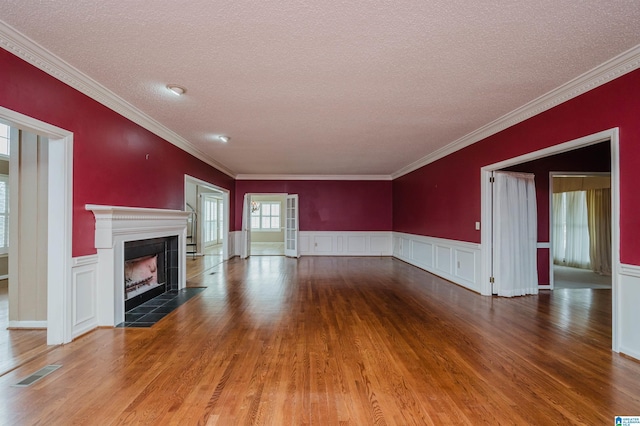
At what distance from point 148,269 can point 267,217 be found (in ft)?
35.3

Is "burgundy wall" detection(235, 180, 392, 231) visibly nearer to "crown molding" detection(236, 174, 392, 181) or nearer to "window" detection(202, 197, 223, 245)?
"crown molding" detection(236, 174, 392, 181)

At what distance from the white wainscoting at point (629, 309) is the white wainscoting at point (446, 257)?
7.38 ft

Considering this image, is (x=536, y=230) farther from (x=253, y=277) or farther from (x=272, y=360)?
(x=253, y=277)

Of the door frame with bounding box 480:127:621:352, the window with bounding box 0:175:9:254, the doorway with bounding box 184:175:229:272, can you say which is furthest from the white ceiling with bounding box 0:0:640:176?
the window with bounding box 0:175:9:254

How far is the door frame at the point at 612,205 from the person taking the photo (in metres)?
2.83

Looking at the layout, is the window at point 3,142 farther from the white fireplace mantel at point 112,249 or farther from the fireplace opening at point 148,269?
the white fireplace mantel at point 112,249

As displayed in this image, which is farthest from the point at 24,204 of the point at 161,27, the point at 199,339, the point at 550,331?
the point at 550,331

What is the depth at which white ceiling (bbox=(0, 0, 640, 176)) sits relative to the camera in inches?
80.6

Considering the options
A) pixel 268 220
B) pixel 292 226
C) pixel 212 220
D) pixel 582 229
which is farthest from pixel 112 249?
pixel 268 220

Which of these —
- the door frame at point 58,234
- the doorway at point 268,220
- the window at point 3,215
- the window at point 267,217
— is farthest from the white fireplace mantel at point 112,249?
the window at point 267,217

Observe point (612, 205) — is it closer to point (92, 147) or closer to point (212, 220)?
point (92, 147)

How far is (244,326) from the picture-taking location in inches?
139

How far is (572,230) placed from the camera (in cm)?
816

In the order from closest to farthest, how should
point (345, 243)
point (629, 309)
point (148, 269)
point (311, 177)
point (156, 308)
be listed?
point (629, 309), point (156, 308), point (148, 269), point (311, 177), point (345, 243)
